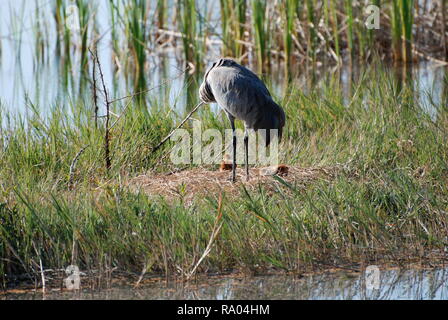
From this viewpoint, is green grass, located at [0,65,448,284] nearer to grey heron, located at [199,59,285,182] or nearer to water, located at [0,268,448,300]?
water, located at [0,268,448,300]

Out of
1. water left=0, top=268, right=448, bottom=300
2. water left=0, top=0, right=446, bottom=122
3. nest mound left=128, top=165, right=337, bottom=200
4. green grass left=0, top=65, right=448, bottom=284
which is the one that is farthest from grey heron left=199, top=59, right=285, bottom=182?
water left=0, top=0, right=446, bottom=122

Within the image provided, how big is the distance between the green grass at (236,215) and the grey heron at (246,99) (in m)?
0.51

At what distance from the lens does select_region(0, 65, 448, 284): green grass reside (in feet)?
15.5

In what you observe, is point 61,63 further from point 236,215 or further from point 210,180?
point 236,215

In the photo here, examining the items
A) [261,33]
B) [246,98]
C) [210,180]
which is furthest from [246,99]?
[261,33]

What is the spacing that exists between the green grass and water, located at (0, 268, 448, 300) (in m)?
0.12

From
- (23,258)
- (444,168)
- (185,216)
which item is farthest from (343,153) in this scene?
(23,258)

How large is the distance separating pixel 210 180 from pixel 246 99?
72 cm

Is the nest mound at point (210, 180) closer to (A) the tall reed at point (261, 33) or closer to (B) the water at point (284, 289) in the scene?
(B) the water at point (284, 289)

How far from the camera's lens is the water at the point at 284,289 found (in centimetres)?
443

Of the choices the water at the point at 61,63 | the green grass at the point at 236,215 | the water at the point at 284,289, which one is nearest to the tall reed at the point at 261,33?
the water at the point at 61,63

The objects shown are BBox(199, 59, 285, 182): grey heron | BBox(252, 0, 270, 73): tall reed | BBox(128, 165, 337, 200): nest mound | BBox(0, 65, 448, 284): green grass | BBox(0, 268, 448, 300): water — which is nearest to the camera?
BBox(0, 268, 448, 300): water
